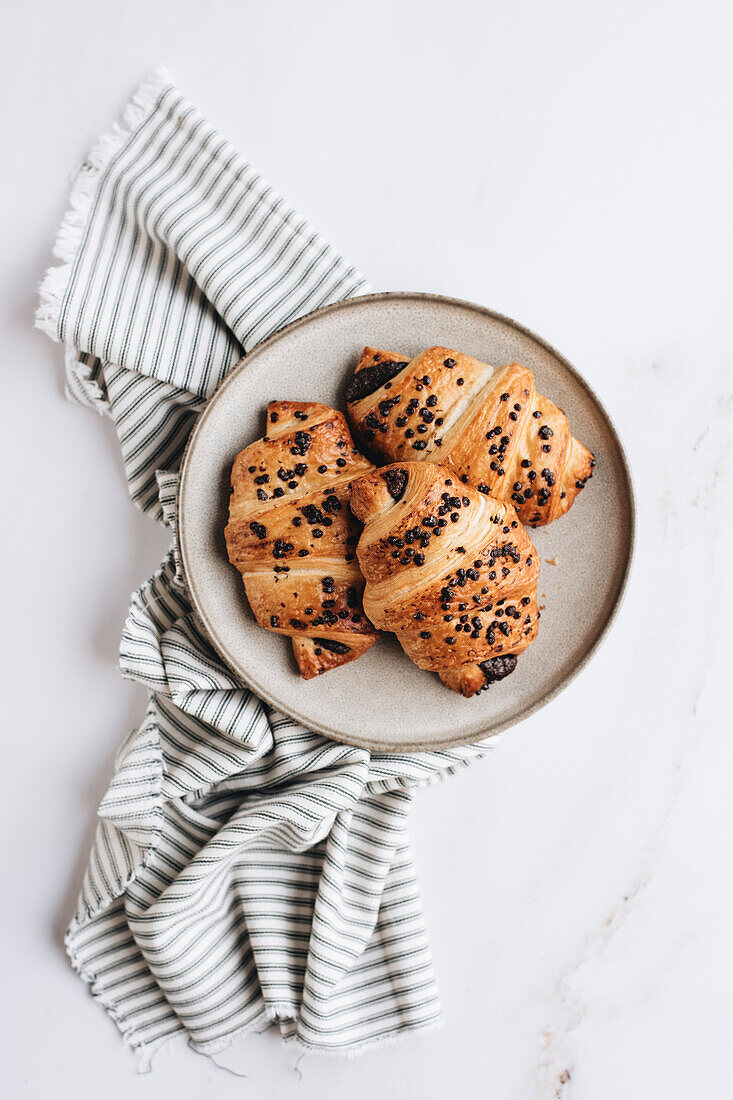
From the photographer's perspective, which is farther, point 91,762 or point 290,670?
point 91,762

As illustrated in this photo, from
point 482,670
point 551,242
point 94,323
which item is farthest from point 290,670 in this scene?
point 551,242

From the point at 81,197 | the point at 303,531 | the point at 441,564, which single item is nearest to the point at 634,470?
the point at 441,564

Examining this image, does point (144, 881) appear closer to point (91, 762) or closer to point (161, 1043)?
point (91, 762)

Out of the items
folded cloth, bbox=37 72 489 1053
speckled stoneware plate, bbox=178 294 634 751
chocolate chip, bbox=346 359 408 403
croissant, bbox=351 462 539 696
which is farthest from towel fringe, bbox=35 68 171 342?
croissant, bbox=351 462 539 696

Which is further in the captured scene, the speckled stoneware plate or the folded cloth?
the folded cloth

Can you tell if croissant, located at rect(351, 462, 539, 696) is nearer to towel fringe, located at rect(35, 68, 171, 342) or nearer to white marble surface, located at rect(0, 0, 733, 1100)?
white marble surface, located at rect(0, 0, 733, 1100)

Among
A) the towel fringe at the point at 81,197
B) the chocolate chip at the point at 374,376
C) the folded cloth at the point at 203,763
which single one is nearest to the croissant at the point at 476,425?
the chocolate chip at the point at 374,376
